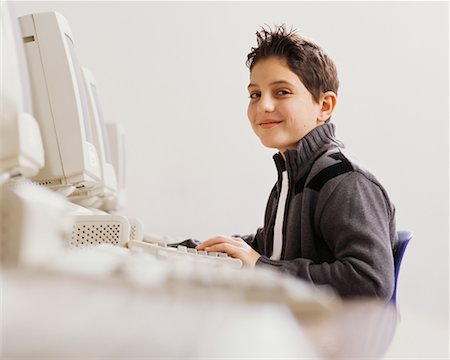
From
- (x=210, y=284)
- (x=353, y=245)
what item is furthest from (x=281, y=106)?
(x=210, y=284)

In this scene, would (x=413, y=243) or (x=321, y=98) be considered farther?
(x=413, y=243)

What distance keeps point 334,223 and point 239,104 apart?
2.18 metres

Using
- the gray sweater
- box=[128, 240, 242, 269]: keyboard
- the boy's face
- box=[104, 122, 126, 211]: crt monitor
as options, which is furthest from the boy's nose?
box=[104, 122, 126, 211]: crt monitor

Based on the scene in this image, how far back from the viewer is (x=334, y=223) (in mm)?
1044

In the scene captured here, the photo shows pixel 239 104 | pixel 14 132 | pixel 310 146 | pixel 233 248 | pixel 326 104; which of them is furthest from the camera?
pixel 239 104

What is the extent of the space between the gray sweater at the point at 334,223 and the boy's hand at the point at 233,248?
17 millimetres

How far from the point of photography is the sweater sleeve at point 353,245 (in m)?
0.98

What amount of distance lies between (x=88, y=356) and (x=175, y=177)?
2.85m

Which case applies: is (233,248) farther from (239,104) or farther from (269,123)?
(239,104)

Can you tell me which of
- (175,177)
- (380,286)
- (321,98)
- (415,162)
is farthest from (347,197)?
(415,162)

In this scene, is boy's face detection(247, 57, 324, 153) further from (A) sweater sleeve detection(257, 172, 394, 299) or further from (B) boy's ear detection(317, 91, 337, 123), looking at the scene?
(A) sweater sleeve detection(257, 172, 394, 299)

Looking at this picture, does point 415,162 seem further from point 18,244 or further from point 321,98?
point 18,244

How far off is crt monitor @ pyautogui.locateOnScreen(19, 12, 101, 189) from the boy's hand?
0.82 feet

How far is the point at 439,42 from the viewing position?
3307mm
